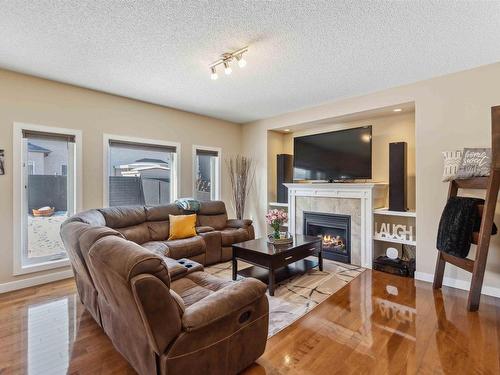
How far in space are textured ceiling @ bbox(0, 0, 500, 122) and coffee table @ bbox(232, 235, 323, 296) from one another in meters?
2.12

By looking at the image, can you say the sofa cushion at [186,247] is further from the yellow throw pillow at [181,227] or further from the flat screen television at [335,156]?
the flat screen television at [335,156]

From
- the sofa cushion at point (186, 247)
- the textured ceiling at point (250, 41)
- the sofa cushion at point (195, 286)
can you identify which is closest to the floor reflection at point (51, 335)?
the sofa cushion at point (195, 286)

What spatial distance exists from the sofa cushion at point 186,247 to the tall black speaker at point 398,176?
2.77 metres

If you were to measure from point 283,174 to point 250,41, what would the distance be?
3052 millimetres

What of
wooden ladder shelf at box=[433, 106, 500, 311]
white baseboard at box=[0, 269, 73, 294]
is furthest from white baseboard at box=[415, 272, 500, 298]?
white baseboard at box=[0, 269, 73, 294]

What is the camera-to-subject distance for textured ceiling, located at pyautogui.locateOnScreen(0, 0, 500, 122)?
2.07 m

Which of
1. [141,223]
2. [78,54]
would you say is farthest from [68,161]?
[78,54]

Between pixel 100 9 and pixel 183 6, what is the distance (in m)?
0.64

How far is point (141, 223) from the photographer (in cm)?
395

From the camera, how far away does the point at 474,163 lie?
111 inches

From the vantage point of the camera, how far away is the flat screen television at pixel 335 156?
4.13m

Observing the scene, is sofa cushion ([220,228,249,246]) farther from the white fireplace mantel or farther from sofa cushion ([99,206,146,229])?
the white fireplace mantel

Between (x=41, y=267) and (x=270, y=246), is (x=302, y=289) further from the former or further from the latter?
(x=41, y=267)

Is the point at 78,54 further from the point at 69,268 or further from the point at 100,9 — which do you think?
the point at 69,268
